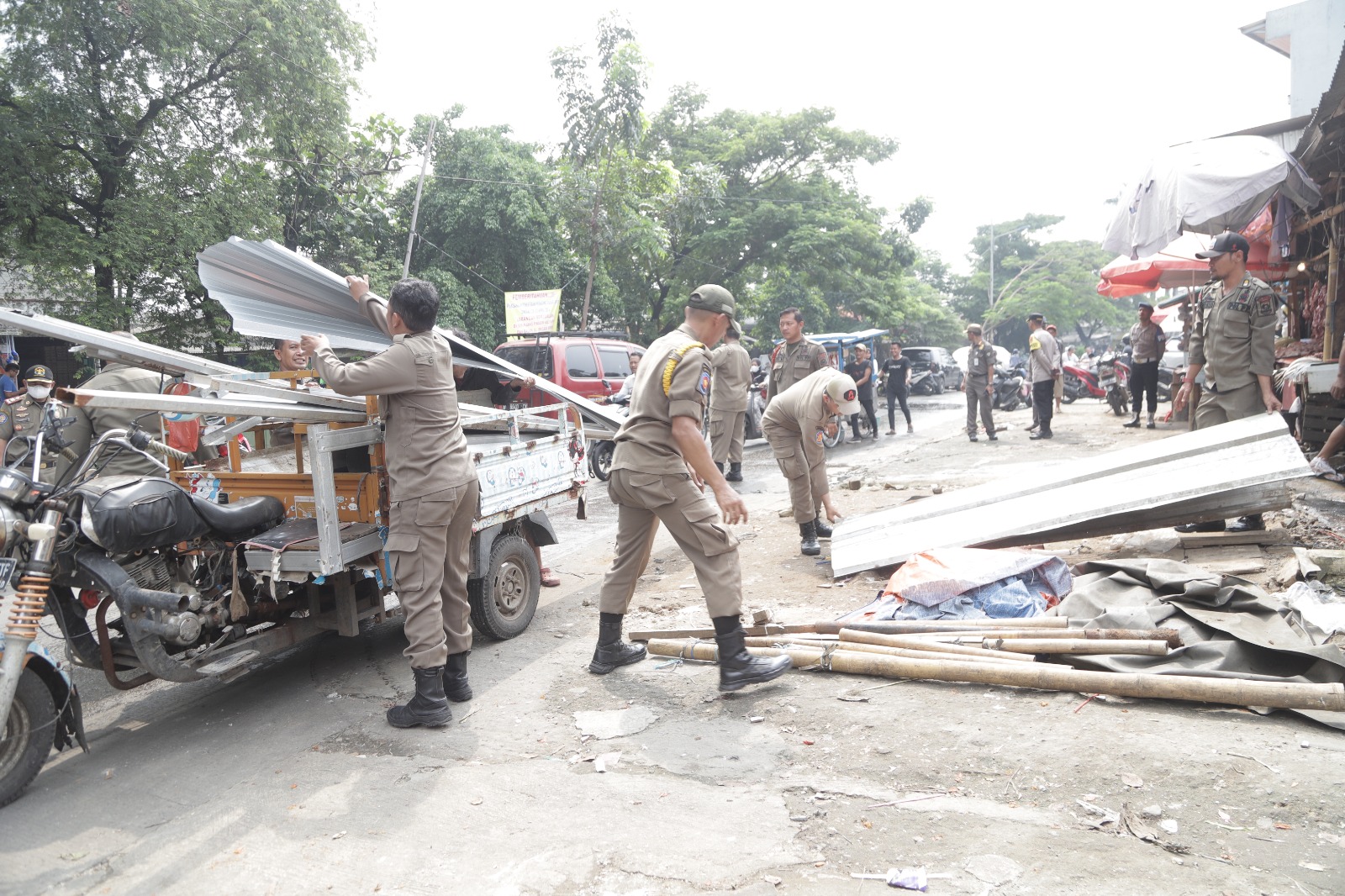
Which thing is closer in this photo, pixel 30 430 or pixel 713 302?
pixel 713 302

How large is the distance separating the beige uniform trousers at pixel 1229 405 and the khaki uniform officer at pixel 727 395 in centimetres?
427

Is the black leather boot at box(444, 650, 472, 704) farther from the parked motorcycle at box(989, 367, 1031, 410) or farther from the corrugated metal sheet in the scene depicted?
the parked motorcycle at box(989, 367, 1031, 410)

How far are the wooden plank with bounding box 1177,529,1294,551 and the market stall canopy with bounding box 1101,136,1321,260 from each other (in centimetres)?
346

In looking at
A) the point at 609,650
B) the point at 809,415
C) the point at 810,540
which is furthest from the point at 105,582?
the point at 810,540

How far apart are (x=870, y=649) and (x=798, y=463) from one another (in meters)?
2.65

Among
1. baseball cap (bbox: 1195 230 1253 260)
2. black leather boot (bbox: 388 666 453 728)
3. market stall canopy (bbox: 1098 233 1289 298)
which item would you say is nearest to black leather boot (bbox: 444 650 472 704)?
black leather boot (bbox: 388 666 453 728)

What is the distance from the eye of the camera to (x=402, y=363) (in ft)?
12.1

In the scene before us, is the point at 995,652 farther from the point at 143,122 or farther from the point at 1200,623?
the point at 143,122

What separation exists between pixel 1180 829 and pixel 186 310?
17.0m

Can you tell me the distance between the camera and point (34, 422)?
865cm

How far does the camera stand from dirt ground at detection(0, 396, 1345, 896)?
2.52 meters

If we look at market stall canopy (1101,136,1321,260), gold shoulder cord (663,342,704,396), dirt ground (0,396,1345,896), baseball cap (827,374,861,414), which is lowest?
dirt ground (0,396,1345,896)

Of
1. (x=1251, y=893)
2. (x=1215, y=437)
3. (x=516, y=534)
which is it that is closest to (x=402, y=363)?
(x=516, y=534)

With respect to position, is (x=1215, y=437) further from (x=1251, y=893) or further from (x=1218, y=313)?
(x=1251, y=893)
